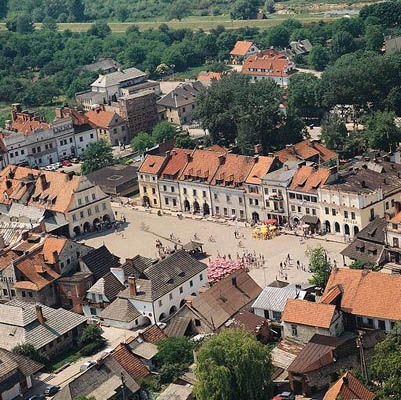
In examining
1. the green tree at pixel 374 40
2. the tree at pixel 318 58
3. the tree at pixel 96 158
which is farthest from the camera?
the tree at pixel 318 58

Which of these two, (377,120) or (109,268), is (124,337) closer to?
(109,268)

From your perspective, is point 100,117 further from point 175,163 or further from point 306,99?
point 175,163

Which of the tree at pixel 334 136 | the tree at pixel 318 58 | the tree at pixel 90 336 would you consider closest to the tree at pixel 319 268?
the tree at pixel 90 336

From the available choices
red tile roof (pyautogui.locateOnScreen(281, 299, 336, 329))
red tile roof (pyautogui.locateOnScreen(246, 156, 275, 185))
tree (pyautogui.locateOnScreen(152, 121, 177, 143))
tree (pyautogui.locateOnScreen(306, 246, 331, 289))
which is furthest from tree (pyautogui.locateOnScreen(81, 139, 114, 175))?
red tile roof (pyautogui.locateOnScreen(281, 299, 336, 329))

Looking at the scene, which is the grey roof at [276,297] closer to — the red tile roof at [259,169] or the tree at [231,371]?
the tree at [231,371]

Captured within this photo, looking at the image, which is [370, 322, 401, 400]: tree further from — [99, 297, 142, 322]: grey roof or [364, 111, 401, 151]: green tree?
[364, 111, 401, 151]: green tree

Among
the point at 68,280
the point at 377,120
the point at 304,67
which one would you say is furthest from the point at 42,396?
the point at 304,67
